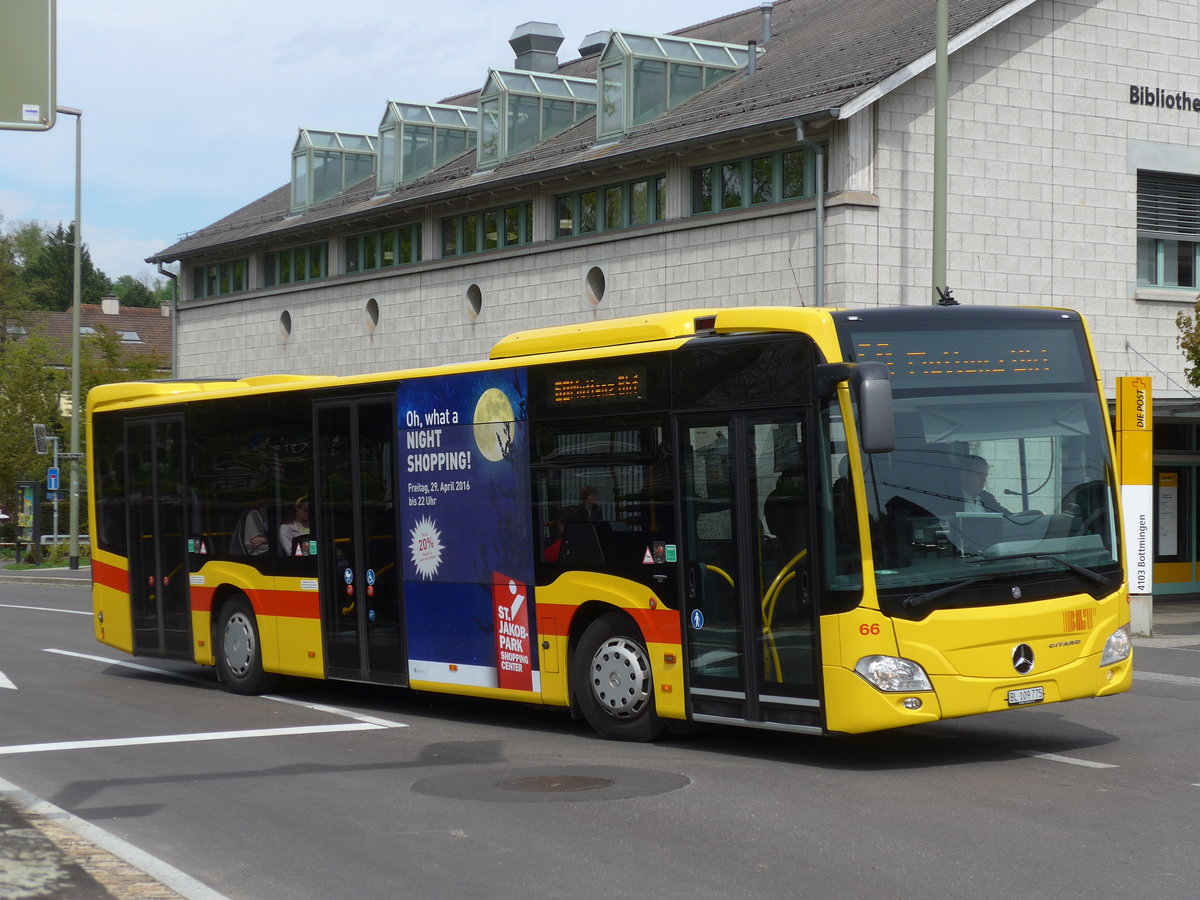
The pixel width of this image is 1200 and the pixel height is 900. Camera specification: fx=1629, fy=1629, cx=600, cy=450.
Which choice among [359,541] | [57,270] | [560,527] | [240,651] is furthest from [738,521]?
[57,270]

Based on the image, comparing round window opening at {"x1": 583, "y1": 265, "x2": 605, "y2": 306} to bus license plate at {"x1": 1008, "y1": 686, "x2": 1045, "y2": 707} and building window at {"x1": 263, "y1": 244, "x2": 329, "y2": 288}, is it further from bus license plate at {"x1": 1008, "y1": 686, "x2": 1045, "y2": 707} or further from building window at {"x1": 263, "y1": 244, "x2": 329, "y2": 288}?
bus license plate at {"x1": 1008, "y1": 686, "x2": 1045, "y2": 707}

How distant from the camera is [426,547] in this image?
12.9 m

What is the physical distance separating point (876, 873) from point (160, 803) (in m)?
4.34

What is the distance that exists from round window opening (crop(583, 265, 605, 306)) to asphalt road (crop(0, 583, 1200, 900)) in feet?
51.8

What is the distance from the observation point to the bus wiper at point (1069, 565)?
394 inches

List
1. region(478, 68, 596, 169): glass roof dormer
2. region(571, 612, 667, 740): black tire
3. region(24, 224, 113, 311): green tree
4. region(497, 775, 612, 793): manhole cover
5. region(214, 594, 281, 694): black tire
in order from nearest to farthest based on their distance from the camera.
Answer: region(497, 775, 612, 793): manhole cover, region(571, 612, 667, 740): black tire, region(214, 594, 281, 694): black tire, region(478, 68, 596, 169): glass roof dormer, region(24, 224, 113, 311): green tree

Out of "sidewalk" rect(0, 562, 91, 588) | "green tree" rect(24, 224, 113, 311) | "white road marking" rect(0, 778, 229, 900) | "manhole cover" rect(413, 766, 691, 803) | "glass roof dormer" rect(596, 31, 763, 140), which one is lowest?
"sidewalk" rect(0, 562, 91, 588)

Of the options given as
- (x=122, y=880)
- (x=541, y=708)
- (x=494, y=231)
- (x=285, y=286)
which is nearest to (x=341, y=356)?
(x=285, y=286)

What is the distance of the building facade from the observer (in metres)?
24.8

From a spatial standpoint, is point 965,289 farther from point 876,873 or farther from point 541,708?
point 876,873

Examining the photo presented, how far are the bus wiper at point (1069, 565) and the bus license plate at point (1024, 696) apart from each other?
792 millimetres

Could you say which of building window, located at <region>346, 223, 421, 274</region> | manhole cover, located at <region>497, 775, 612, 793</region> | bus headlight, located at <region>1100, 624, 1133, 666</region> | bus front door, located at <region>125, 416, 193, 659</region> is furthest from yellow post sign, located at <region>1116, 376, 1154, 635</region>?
building window, located at <region>346, 223, 421, 274</region>

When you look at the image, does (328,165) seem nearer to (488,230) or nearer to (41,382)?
(488,230)

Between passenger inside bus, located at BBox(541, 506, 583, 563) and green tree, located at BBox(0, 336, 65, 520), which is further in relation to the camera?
green tree, located at BBox(0, 336, 65, 520)
